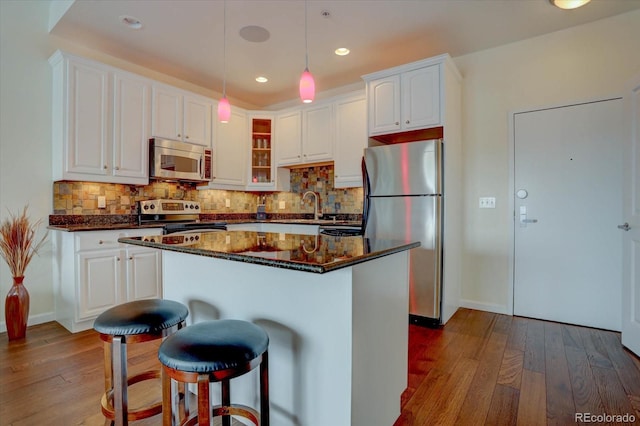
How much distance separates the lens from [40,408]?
1.70 meters

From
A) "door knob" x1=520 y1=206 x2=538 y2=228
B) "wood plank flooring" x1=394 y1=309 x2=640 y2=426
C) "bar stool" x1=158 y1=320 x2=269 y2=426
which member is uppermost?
"door knob" x1=520 y1=206 x2=538 y2=228

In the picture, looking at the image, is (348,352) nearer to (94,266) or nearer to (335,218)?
(94,266)

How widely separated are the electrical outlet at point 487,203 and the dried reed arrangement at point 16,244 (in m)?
4.17

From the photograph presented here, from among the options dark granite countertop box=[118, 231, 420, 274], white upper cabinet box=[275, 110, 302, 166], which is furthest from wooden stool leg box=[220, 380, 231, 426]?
white upper cabinet box=[275, 110, 302, 166]

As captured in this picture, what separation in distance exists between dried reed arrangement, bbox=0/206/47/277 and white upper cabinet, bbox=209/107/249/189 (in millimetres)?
1863

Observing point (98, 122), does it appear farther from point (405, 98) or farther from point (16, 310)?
point (405, 98)

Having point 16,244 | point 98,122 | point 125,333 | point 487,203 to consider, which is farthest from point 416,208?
point 16,244

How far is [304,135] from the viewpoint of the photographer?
4.29 metres

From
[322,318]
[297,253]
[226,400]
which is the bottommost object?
[226,400]

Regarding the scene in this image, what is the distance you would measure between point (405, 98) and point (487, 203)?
1.36 meters

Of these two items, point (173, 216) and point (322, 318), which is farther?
point (173, 216)

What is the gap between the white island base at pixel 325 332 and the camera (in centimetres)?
124

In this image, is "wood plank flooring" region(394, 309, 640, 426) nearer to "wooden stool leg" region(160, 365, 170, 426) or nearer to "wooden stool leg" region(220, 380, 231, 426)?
"wooden stool leg" region(220, 380, 231, 426)

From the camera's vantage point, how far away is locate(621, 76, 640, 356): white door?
7.67 ft
